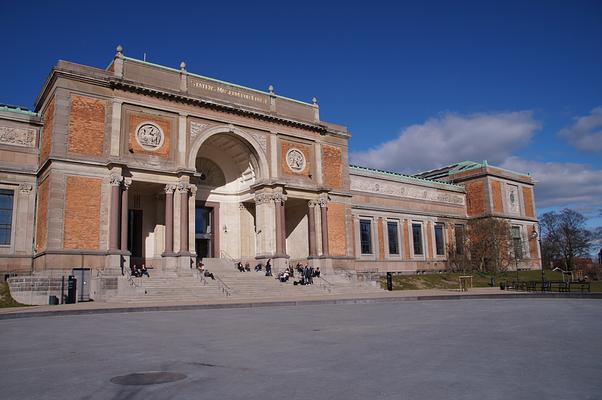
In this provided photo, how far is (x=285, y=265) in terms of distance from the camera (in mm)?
37531

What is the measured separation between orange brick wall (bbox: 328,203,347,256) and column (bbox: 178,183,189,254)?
1298 centimetres

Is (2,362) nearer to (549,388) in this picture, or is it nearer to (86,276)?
(549,388)

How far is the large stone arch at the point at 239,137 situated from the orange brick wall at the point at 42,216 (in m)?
9.03

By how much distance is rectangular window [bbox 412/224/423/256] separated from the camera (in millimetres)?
55844

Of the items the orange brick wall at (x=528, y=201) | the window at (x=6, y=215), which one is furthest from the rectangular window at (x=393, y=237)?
the window at (x=6, y=215)

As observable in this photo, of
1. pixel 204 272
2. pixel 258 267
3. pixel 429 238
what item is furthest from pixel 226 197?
pixel 429 238

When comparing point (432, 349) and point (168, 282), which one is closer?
point (432, 349)

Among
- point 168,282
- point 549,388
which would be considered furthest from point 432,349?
point 168,282

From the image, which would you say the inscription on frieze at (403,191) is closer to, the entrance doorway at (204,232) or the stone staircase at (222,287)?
the stone staircase at (222,287)

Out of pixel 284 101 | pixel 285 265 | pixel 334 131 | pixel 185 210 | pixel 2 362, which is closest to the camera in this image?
pixel 2 362

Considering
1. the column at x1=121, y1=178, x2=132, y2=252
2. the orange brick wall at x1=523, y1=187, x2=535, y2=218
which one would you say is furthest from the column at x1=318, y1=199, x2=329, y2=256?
the orange brick wall at x1=523, y1=187, x2=535, y2=218

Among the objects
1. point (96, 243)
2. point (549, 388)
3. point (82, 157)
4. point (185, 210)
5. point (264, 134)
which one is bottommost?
→ point (549, 388)

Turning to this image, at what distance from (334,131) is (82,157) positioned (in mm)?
21484

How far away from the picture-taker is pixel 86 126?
30.6 meters
